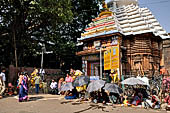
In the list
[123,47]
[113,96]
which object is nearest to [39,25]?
[123,47]

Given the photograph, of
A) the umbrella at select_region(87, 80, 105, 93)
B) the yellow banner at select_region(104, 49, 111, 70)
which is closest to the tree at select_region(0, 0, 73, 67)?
the yellow banner at select_region(104, 49, 111, 70)

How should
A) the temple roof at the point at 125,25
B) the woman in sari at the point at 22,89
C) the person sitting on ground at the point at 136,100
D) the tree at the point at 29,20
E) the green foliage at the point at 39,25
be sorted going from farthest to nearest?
the temple roof at the point at 125,25 → the green foliage at the point at 39,25 → the tree at the point at 29,20 → the woman in sari at the point at 22,89 → the person sitting on ground at the point at 136,100

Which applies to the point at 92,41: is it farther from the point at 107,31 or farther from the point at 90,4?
the point at 90,4

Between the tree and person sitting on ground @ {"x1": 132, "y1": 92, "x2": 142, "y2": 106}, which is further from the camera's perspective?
the tree

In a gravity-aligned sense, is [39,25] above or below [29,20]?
below

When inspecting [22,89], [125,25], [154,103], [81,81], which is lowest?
[154,103]

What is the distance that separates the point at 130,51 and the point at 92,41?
3753mm

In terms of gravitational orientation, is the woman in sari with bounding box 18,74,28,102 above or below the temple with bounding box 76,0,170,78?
below

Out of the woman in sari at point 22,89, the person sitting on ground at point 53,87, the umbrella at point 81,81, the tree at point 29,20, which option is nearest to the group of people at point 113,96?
the woman in sari at point 22,89

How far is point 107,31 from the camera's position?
50.1 ft

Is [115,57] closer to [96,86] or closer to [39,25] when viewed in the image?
[96,86]

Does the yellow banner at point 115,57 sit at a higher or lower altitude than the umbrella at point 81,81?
higher

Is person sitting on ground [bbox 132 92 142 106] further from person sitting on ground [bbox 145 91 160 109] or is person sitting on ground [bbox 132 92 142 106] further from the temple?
the temple

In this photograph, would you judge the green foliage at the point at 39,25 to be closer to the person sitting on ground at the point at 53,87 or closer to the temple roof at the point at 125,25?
the temple roof at the point at 125,25
